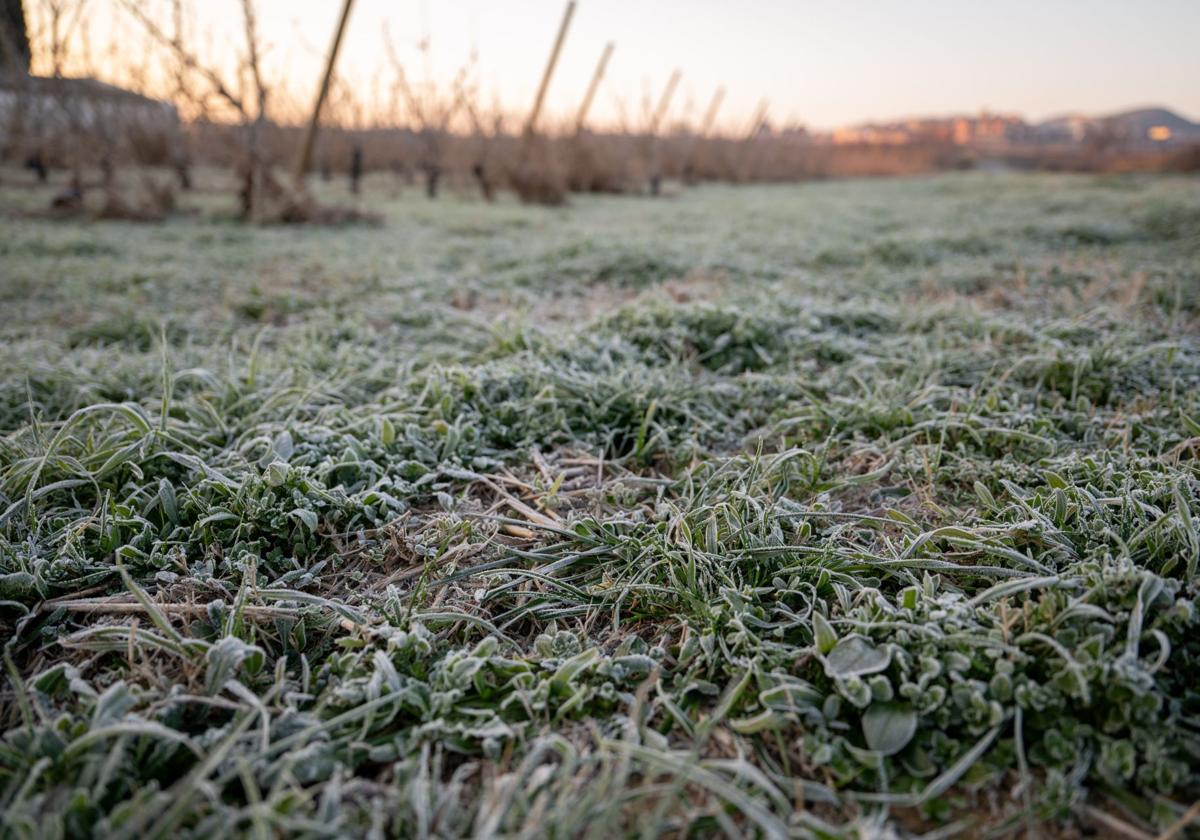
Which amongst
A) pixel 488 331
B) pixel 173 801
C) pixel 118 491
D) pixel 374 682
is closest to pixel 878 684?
pixel 374 682

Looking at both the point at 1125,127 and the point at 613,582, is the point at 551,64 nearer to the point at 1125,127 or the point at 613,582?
the point at 613,582

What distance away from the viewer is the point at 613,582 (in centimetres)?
139

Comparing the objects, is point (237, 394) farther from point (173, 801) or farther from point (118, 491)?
point (173, 801)

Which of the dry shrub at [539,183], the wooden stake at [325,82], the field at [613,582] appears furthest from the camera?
the dry shrub at [539,183]

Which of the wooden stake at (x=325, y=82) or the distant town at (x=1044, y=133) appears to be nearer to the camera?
the wooden stake at (x=325, y=82)

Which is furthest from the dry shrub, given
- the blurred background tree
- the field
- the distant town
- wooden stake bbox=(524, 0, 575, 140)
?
the distant town

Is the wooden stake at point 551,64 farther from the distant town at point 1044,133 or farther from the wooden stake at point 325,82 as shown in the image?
the distant town at point 1044,133

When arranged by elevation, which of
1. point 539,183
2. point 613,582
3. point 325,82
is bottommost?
point 613,582

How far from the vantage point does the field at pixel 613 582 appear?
0.93 meters

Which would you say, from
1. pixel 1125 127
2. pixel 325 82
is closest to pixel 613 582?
pixel 325 82

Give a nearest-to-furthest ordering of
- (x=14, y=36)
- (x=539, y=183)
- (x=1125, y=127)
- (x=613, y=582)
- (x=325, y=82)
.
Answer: (x=613, y=582) < (x=14, y=36) < (x=325, y=82) < (x=539, y=183) < (x=1125, y=127)

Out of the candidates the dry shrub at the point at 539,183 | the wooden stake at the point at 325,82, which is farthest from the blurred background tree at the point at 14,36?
the dry shrub at the point at 539,183

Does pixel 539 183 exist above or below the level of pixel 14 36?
below

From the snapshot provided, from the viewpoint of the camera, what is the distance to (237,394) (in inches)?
85.6
